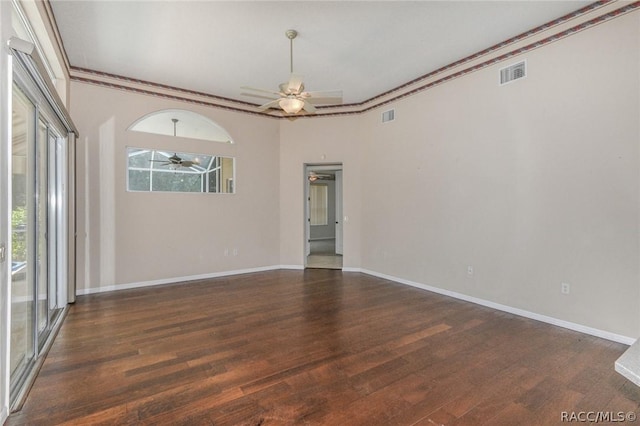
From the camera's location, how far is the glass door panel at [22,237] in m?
2.34

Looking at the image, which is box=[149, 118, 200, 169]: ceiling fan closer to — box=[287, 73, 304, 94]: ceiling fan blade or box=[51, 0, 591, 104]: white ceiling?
box=[51, 0, 591, 104]: white ceiling

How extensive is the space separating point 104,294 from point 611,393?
5898mm

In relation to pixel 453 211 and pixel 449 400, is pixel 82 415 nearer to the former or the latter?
pixel 449 400

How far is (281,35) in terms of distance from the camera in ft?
12.1

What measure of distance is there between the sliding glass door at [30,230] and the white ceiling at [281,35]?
131 centimetres

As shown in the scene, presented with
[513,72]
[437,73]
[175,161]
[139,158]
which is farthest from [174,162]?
[513,72]

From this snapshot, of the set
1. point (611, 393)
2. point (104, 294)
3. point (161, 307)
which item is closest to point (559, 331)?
point (611, 393)

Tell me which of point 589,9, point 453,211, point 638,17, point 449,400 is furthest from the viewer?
point 453,211

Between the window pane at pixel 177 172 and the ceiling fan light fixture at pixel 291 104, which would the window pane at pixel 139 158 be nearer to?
the window pane at pixel 177 172

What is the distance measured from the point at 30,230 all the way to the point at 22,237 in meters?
0.17

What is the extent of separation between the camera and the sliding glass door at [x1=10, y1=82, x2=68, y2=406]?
2.36 metres

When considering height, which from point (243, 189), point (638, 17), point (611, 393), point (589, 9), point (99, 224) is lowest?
point (611, 393)

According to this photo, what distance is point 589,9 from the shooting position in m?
3.14

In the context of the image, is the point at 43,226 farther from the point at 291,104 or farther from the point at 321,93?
the point at 321,93
